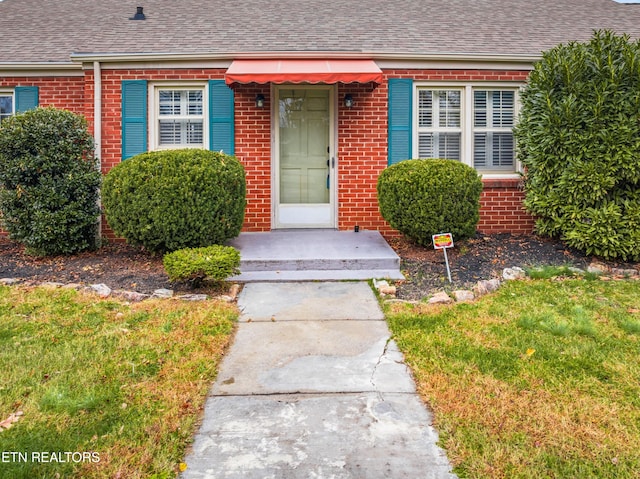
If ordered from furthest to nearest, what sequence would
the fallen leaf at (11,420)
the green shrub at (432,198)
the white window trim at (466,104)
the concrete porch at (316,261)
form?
the white window trim at (466,104) < the green shrub at (432,198) < the concrete porch at (316,261) < the fallen leaf at (11,420)

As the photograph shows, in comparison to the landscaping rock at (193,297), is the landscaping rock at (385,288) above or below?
above

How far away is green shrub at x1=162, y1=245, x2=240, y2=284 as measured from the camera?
5039 millimetres

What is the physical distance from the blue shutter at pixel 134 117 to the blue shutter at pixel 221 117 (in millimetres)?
1098

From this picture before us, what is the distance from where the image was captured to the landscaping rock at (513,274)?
5815 mm

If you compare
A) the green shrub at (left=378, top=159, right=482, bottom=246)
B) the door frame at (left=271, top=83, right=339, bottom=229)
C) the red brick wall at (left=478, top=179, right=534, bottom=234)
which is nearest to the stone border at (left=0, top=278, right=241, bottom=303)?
the green shrub at (left=378, top=159, right=482, bottom=246)

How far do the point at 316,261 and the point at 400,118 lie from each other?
10.6 feet

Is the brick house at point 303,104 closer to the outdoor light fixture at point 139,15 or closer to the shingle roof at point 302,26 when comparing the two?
the shingle roof at point 302,26

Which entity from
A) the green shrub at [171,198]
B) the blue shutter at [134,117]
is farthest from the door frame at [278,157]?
the blue shutter at [134,117]

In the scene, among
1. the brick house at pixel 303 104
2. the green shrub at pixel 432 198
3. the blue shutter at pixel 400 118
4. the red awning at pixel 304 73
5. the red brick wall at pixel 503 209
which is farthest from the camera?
the red brick wall at pixel 503 209

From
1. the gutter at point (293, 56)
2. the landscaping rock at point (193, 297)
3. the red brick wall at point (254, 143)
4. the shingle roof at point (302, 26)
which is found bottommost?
the landscaping rock at point (193, 297)

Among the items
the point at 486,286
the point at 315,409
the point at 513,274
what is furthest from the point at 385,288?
the point at 315,409

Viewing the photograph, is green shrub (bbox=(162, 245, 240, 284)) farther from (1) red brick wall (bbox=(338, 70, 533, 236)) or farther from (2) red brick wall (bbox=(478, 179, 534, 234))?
(2) red brick wall (bbox=(478, 179, 534, 234))

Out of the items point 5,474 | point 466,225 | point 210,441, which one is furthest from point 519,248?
point 5,474

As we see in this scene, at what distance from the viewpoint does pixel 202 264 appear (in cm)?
503
